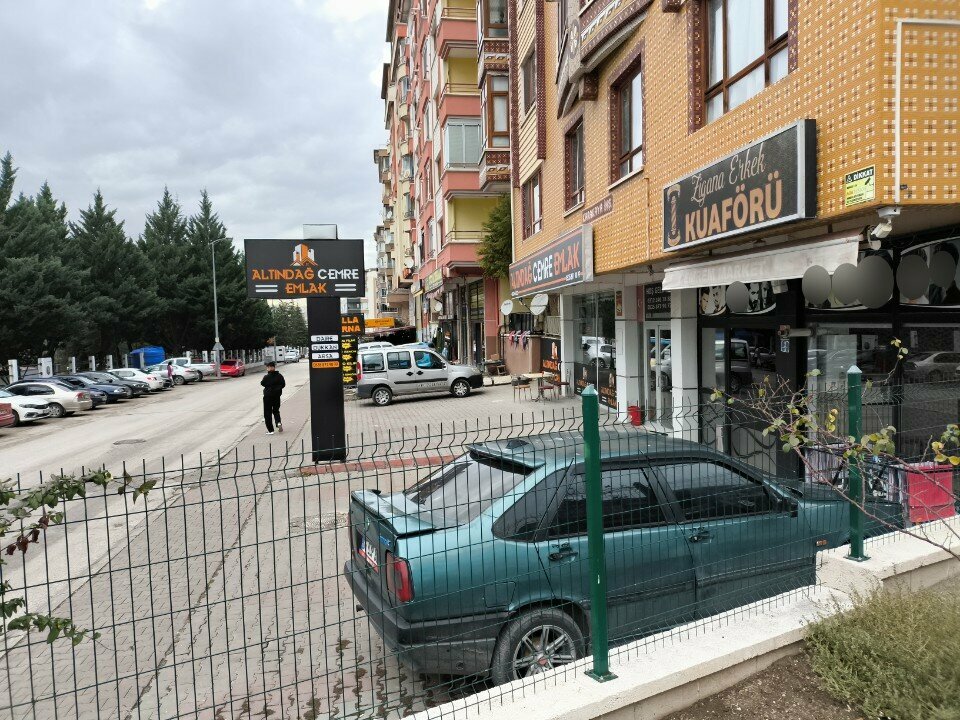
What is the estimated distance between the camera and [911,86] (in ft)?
20.5

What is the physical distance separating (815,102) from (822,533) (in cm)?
456

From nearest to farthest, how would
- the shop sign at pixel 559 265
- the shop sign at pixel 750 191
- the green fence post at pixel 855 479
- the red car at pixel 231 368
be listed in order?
the green fence post at pixel 855 479
the shop sign at pixel 750 191
the shop sign at pixel 559 265
the red car at pixel 231 368

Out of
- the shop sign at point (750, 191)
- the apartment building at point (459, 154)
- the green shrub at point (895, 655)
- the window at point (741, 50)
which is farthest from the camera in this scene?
the apartment building at point (459, 154)

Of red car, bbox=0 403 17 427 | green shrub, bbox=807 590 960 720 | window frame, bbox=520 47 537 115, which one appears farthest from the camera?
red car, bbox=0 403 17 427

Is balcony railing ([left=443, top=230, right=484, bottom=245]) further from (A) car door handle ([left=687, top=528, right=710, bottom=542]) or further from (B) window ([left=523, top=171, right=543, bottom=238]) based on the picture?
(A) car door handle ([left=687, top=528, right=710, bottom=542])

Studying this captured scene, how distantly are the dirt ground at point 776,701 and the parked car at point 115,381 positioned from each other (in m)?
32.7

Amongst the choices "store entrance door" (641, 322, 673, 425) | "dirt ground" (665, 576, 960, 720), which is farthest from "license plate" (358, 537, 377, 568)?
"store entrance door" (641, 322, 673, 425)

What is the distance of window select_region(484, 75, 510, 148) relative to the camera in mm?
26469

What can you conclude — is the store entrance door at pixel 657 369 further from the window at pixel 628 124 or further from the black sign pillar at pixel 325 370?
the black sign pillar at pixel 325 370

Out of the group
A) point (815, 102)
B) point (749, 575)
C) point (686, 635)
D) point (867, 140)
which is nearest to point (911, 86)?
point (867, 140)

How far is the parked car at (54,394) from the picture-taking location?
25094 mm

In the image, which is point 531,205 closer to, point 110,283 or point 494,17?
point 494,17

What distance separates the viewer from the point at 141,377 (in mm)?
35531

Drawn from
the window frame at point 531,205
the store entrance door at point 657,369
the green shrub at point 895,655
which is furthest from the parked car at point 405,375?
the green shrub at point 895,655
